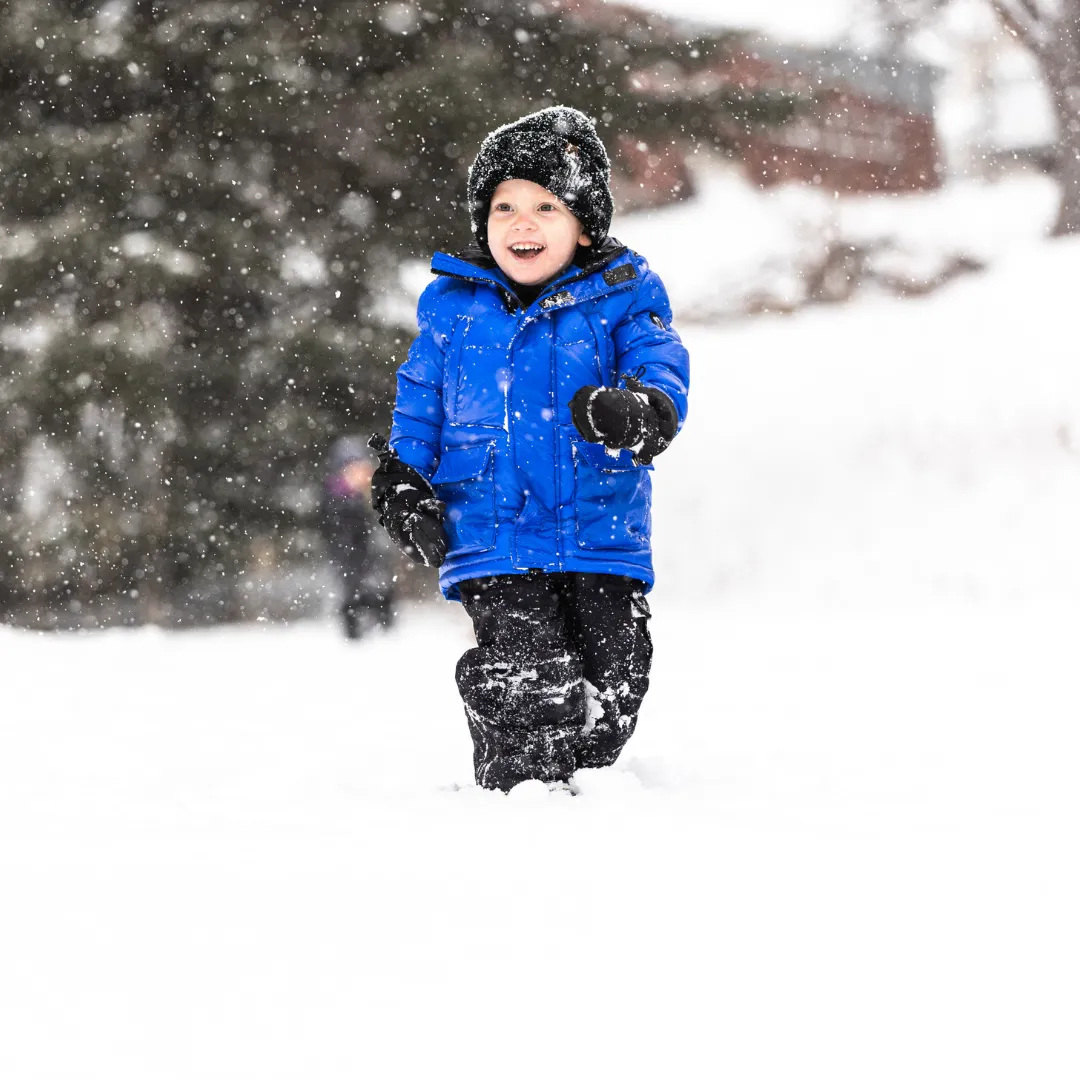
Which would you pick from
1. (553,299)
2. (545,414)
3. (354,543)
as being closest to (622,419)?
(545,414)

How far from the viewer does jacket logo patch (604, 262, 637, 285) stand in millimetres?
2977

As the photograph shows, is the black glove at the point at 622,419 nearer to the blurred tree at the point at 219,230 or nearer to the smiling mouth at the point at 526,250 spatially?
the smiling mouth at the point at 526,250

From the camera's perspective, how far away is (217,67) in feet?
27.9

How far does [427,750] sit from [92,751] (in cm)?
102

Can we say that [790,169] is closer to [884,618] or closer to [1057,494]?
[1057,494]

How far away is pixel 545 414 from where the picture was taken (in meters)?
2.96

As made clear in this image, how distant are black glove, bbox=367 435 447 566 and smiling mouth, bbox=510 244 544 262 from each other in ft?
1.94

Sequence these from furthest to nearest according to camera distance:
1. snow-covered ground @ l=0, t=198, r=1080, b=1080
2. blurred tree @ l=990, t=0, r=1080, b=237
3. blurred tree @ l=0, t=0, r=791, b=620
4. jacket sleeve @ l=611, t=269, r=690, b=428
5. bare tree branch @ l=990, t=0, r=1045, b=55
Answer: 1. bare tree branch @ l=990, t=0, r=1045, b=55
2. blurred tree @ l=990, t=0, r=1080, b=237
3. blurred tree @ l=0, t=0, r=791, b=620
4. jacket sleeve @ l=611, t=269, r=690, b=428
5. snow-covered ground @ l=0, t=198, r=1080, b=1080

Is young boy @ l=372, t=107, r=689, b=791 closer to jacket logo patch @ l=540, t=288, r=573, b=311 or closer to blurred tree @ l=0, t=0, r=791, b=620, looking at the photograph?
jacket logo patch @ l=540, t=288, r=573, b=311

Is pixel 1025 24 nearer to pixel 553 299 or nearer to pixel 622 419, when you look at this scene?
pixel 553 299

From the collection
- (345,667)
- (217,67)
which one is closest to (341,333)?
(217,67)

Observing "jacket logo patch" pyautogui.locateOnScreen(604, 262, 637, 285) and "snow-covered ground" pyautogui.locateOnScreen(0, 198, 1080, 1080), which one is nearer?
"snow-covered ground" pyautogui.locateOnScreen(0, 198, 1080, 1080)

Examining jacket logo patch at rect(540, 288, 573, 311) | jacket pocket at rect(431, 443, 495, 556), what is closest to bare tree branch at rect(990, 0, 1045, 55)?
jacket logo patch at rect(540, 288, 573, 311)

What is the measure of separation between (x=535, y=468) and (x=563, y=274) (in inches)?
20.4
